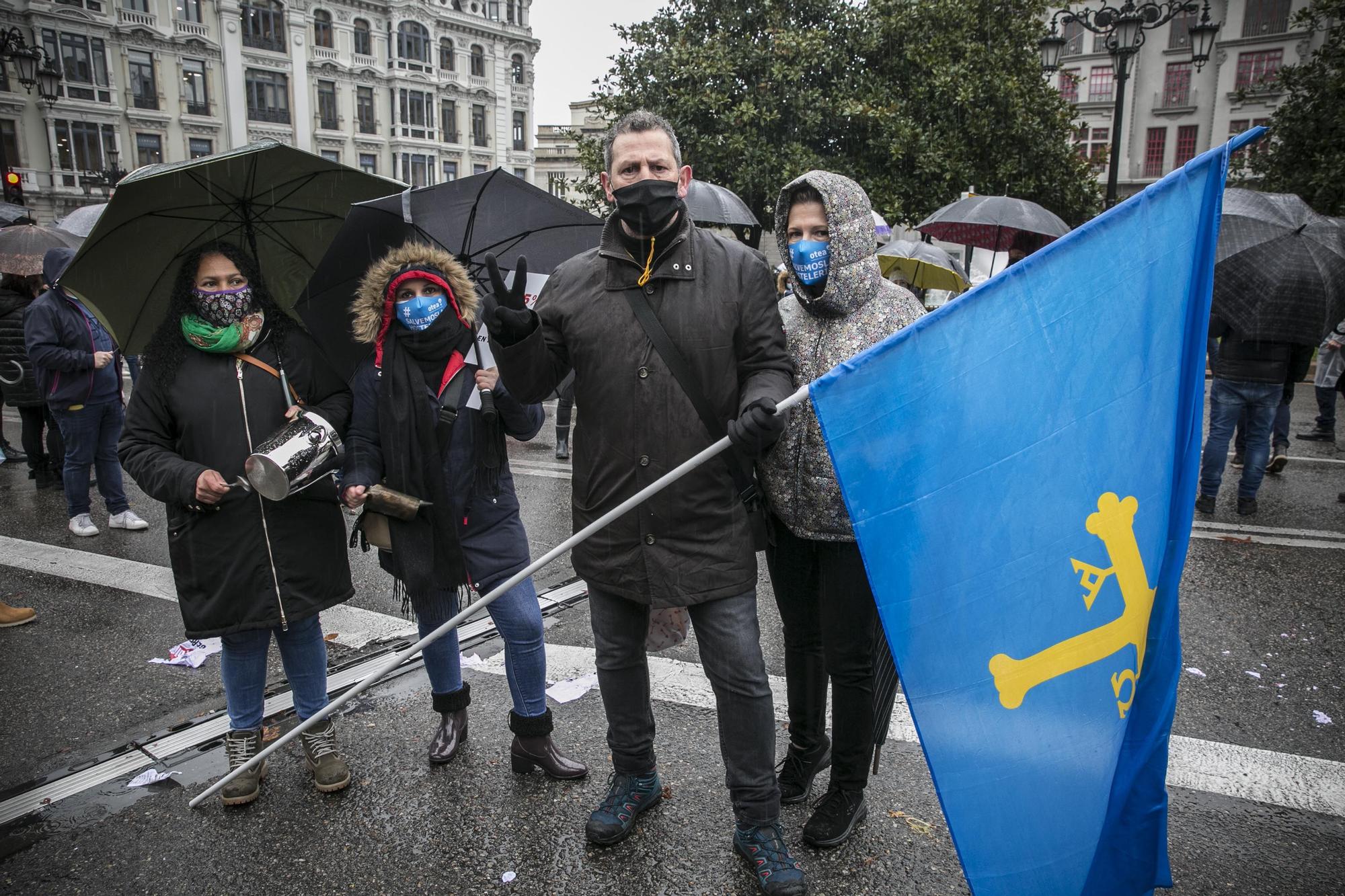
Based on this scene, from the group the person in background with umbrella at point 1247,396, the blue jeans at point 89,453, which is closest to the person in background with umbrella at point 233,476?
the blue jeans at point 89,453

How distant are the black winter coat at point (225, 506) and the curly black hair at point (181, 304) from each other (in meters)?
0.03

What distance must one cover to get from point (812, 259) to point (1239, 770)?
254cm

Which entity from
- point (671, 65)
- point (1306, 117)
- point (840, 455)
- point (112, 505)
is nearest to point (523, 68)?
point (671, 65)

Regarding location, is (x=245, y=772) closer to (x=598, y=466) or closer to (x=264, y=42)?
(x=598, y=466)

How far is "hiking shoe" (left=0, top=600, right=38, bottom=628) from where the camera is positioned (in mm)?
4840

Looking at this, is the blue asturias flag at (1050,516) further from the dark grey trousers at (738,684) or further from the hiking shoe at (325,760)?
the hiking shoe at (325,760)

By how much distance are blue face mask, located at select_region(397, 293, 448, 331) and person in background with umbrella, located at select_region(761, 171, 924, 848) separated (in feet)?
4.11

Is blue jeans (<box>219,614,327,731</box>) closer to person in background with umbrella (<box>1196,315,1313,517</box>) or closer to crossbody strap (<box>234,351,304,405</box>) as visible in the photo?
crossbody strap (<box>234,351,304,405</box>)

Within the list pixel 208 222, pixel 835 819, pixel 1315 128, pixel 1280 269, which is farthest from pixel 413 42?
pixel 835 819

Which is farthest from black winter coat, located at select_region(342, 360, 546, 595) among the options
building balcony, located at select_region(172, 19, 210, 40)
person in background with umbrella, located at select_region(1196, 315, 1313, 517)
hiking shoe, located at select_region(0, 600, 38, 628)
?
building balcony, located at select_region(172, 19, 210, 40)

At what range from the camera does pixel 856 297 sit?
108 inches

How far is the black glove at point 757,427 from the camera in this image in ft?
7.76

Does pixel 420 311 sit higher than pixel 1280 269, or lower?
lower

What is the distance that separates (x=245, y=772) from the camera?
3162 millimetres
